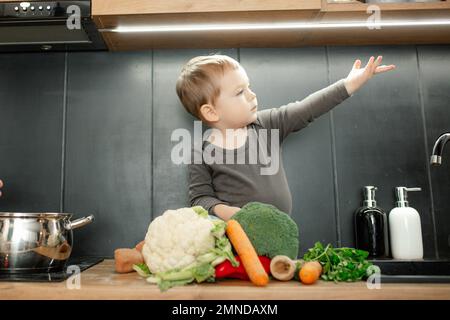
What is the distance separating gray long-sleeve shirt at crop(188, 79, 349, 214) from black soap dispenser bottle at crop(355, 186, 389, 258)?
0.25 meters

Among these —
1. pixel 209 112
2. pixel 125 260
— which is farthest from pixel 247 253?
pixel 209 112

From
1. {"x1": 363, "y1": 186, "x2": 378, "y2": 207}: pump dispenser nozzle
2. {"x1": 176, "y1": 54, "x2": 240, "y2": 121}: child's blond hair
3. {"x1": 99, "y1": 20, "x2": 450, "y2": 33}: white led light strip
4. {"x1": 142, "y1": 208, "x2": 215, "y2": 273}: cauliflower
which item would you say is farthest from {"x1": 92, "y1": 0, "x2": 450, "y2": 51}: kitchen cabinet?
{"x1": 142, "y1": 208, "x2": 215, "y2": 273}: cauliflower

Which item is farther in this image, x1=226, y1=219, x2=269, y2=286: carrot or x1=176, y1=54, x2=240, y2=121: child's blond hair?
x1=176, y1=54, x2=240, y2=121: child's blond hair

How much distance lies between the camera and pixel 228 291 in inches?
27.0

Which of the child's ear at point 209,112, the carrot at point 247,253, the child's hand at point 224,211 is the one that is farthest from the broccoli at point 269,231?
the child's ear at point 209,112

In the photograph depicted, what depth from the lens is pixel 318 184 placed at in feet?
4.50

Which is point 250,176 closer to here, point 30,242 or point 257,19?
point 257,19

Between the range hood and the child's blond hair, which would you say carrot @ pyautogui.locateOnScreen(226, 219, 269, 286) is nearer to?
the child's blond hair

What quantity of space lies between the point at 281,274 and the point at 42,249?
0.52m

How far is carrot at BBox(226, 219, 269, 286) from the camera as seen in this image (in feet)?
2.35

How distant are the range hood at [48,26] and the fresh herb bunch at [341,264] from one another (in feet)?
2.96
